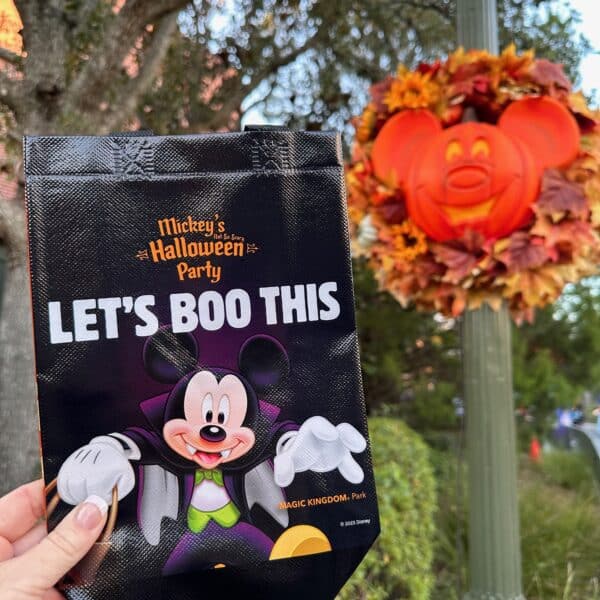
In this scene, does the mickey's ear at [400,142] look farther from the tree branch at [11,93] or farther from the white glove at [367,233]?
the tree branch at [11,93]

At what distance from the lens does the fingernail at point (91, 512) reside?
0.81 m

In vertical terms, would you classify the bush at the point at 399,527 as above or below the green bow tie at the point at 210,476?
below

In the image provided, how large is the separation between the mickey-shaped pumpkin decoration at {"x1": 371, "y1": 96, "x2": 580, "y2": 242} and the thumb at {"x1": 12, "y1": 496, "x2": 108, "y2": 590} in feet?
5.52

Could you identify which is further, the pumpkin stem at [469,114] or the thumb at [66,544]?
the pumpkin stem at [469,114]

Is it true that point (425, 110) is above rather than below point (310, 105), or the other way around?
below

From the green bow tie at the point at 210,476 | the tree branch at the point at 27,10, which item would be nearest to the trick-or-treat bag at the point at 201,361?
the green bow tie at the point at 210,476

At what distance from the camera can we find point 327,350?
920mm

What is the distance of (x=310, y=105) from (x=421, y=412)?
7.50 feet

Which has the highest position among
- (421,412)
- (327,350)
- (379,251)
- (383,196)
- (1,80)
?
(1,80)

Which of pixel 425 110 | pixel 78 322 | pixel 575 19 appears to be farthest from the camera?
pixel 575 19

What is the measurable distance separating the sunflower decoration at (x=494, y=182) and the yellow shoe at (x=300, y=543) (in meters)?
1.44

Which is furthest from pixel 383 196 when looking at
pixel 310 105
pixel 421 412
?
pixel 421 412

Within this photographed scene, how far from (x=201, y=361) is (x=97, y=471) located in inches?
7.3

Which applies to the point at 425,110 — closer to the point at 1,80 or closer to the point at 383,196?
the point at 383,196
